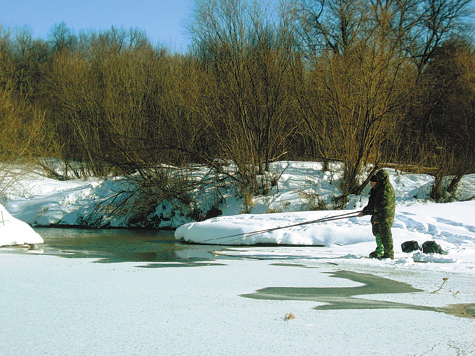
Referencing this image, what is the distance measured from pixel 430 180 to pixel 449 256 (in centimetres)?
1231

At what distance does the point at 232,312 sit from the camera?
4.39 m

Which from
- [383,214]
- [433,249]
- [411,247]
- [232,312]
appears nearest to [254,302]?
[232,312]

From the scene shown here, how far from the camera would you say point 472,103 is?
24500mm

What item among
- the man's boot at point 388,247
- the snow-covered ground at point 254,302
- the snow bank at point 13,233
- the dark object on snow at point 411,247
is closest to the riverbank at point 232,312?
the snow-covered ground at point 254,302

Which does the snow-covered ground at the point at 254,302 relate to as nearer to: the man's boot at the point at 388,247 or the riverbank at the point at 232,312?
the riverbank at the point at 232,312

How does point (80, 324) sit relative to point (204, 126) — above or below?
below

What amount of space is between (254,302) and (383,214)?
4458 millimetres

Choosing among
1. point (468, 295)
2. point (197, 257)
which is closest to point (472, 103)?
point (197, 257)

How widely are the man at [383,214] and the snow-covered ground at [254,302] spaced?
12.7 inches

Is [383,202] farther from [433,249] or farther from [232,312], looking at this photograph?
[232,312]

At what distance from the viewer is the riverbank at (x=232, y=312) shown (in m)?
3.46

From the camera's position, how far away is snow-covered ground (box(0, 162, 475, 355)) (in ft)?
11.5

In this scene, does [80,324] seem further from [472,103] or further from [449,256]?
[472,103]

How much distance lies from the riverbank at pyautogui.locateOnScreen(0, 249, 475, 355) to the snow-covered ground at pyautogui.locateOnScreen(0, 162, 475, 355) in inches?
0.4
